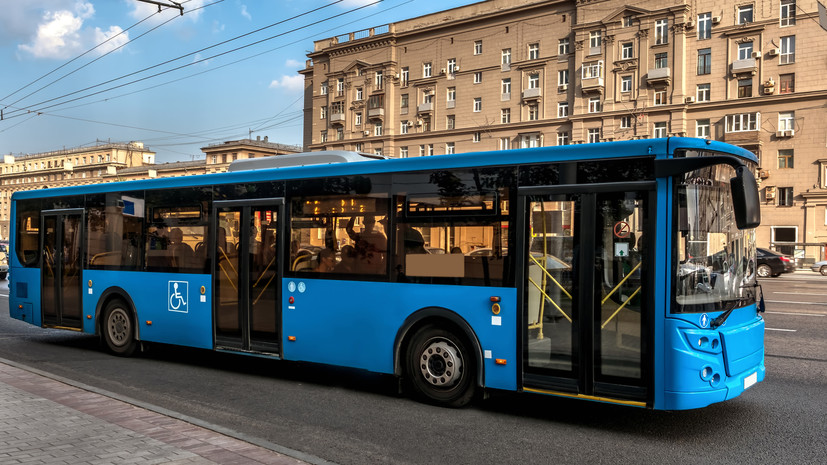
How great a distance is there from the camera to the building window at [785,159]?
49750 mm

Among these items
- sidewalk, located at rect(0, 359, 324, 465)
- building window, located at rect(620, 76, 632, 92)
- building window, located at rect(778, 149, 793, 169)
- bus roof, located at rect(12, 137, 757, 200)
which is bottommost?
sidewalk, located at rect(0, 359, 324, 465)

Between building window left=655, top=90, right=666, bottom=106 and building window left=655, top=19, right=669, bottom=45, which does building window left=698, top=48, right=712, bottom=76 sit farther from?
building window left=655, top=90, right=666, bottom=106

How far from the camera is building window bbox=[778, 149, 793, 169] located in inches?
1959

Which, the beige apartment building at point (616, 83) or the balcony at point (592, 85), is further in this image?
the balcony at point (592, 85)

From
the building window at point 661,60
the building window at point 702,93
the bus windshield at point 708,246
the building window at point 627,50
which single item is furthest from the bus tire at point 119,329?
the building window at point 627,50

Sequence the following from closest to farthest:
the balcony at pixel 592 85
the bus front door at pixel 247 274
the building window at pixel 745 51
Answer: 1. the bus front door at pixel 247 274
2. the building window at pixel 745 51
3. the balcony at pixel 592 85

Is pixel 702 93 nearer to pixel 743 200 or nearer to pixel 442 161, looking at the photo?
pixel 442 161

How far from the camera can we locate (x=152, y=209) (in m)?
10.0

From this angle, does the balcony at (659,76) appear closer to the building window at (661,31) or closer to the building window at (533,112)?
the building window at (661,31)

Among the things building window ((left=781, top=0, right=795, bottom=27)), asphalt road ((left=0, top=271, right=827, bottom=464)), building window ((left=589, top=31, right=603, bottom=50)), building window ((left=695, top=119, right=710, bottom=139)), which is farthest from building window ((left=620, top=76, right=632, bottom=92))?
asphalt road ((left=0, top=271, right=827, bottom=464))

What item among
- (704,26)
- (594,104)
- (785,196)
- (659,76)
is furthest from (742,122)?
(594,104)

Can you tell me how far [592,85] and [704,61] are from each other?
837 cm

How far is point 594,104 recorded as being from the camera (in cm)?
5559

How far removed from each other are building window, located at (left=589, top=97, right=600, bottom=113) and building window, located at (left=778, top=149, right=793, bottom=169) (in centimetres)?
1374
